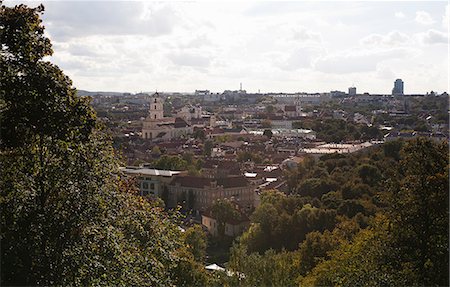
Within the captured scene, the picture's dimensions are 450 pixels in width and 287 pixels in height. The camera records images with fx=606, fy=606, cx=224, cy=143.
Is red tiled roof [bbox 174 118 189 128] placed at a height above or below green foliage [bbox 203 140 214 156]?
above

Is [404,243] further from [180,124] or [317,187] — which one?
[180,124]

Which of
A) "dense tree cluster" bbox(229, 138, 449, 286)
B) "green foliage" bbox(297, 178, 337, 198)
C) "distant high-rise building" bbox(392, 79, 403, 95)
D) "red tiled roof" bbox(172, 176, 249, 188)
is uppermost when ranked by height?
"distant high-rise building" bbox(392, 79, 403, 95)

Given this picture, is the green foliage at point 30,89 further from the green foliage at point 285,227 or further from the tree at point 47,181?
the green foliage at point 285,227

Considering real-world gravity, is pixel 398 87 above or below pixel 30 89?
above

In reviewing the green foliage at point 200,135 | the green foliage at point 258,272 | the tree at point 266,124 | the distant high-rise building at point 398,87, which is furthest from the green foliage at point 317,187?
the distant high-rise building at point 398,87

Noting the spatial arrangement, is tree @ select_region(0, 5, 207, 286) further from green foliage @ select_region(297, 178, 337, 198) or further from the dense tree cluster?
green foliage @ select_region(297, 178, 337, 198)

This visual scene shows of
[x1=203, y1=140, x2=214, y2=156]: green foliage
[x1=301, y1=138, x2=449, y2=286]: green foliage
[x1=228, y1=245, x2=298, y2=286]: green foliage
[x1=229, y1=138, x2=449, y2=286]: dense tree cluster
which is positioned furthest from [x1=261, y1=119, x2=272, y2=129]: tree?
[x1=301, y1=138, x2=449, y2=286]: green foliage

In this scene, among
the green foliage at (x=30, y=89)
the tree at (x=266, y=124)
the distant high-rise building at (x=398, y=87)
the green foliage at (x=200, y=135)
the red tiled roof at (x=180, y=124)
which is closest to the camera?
the green foliage at (x=30, y=89)

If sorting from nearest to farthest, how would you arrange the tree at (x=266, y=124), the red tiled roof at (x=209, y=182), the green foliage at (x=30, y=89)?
the green foliage at (x=30, y=89)
the red tiled roof at (x=209, y=182)
the tree at (x=266, y=124)

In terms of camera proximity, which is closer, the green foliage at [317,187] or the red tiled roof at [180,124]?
the green foliage at [317,187]

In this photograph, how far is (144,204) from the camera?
7.59 metres

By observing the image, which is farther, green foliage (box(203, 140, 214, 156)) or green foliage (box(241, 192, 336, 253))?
green foliage (box(203, 140, 214, 156))

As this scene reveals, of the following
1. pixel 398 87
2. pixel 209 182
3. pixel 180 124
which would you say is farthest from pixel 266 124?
pixel 398 87

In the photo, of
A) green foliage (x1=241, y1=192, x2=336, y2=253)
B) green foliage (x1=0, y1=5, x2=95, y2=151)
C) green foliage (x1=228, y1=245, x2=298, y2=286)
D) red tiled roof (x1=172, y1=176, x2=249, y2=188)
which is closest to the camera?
green foliage (x1=0, y1=5, x2=95, y2=151)
